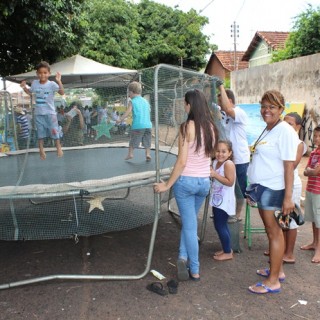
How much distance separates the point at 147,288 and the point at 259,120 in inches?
270

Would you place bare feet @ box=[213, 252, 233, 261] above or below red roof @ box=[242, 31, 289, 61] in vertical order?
below

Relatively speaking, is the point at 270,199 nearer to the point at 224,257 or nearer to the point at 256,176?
the point at 256,176

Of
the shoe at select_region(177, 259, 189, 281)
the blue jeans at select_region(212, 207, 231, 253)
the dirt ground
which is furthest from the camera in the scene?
the blue jeans at select_region(212, 207, 231, 253)

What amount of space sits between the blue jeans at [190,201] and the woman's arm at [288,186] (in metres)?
0.64

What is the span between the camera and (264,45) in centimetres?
2452

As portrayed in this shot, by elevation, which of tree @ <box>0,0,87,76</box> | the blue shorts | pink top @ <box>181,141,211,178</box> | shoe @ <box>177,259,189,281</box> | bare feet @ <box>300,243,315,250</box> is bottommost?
bare feet @ <box>300,243,315,250</box>

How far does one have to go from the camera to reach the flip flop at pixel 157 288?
3064 millimetres

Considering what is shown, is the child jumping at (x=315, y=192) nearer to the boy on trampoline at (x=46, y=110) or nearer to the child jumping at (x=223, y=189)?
the child jumping at (x=223, y=189)

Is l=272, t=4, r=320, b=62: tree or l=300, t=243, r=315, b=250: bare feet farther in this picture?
l=272, t=4, r=320, b=62: tree

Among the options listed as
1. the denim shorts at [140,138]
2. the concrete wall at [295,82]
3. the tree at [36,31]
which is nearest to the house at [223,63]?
the concrete wall at [295,82]

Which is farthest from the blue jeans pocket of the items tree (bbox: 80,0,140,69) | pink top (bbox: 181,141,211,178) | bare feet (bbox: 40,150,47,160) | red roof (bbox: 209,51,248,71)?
red roof (bbox: 209,51,248,71)

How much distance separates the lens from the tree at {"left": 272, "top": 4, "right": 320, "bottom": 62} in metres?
13.8

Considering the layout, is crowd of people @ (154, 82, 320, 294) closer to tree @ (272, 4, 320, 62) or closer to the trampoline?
the trampoline

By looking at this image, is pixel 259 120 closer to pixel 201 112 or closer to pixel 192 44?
pixel 201 112
